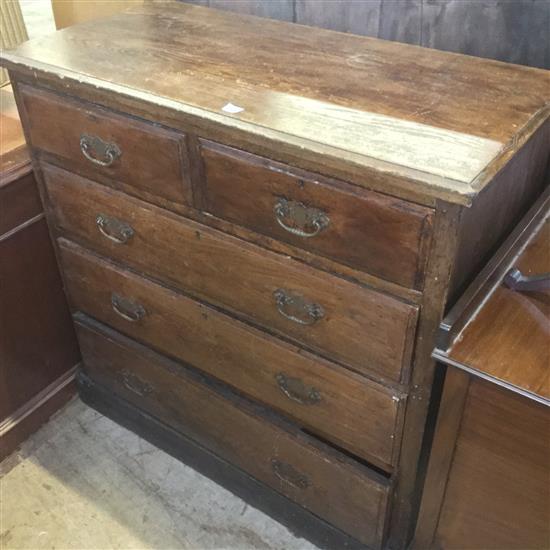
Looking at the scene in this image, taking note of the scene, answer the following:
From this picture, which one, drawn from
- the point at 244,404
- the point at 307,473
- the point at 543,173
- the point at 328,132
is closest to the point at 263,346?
the point at 244,404

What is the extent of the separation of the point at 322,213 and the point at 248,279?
0.23m

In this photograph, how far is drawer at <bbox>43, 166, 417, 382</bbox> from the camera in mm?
1015

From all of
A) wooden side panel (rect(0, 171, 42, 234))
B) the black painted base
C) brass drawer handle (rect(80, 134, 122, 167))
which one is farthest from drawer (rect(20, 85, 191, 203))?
the black painted base

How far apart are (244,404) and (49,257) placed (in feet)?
1.95

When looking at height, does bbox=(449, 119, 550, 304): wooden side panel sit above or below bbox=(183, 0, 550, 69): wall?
below

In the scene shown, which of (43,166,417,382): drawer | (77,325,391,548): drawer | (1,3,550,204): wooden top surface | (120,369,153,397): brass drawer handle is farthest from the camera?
(120,369,153,397): brass drawer handle

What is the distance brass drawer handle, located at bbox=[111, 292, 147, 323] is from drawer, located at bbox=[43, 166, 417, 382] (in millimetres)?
101

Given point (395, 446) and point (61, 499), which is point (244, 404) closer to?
point (395, 446)

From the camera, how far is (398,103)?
1.02 metres

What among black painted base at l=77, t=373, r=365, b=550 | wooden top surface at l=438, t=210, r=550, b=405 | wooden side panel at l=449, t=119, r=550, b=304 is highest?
wooden side panel at l=449, t=119, r=550, b=304

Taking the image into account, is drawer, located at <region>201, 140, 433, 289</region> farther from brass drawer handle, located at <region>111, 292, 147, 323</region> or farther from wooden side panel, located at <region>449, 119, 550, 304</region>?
brass drawer handle, located at <region>111, 292, 147, 323</region>

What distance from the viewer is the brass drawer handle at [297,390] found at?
118 centimetres

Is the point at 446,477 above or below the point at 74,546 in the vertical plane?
above

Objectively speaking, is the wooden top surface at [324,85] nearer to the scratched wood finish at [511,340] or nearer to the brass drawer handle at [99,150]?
the brass drawer handle at [99,150]
